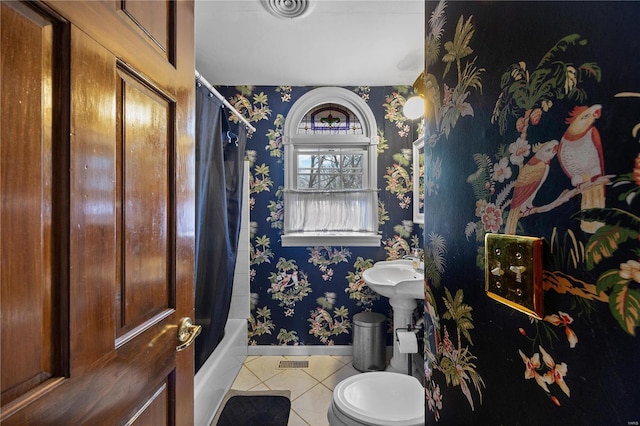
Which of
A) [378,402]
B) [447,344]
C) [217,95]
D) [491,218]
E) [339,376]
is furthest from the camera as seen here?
[339,376]

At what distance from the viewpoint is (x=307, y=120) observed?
2.59 metres

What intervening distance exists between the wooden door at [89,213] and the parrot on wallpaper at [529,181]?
0.73 m

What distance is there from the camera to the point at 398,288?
1.79 m

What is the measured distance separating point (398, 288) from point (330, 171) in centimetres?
123

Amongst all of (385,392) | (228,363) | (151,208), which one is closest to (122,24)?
(151,208)

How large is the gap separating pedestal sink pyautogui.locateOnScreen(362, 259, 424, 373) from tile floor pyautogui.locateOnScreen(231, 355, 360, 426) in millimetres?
401

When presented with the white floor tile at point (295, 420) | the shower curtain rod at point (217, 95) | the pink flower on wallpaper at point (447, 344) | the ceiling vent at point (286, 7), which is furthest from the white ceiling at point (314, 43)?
the white floor tile at point (295, 420)

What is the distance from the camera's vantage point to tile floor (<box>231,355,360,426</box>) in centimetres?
182

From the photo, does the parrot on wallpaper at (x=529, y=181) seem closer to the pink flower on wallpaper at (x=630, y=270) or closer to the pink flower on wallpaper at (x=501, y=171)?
the pink flower on wallpaper at (x=501, y=171)

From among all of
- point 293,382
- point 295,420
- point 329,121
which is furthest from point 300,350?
point 329,121

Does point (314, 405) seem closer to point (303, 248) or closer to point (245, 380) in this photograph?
point (245, 380)

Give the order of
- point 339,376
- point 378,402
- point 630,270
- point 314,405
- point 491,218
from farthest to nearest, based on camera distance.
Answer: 1. point 339,376
2. point 314,405
3. point 378,402
4. point 491,218
5. point 630,270

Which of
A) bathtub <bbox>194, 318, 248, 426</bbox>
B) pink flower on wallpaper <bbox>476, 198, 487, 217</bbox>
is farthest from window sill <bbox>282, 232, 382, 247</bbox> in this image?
pink flower on wallpaper <bbox>476, 198, 487, 217</bbox>

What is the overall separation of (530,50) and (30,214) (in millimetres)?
780
